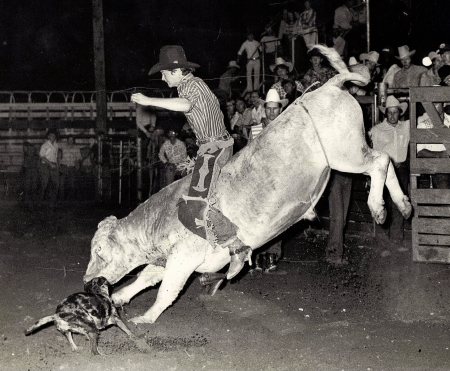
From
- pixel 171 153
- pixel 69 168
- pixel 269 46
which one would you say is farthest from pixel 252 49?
pixel 69 168

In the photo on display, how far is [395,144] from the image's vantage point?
30.7 feet

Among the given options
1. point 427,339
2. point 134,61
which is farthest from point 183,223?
point 134,61

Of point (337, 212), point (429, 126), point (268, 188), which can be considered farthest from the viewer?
point (429, 126)

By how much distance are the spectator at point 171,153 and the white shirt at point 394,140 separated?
5.95 meters

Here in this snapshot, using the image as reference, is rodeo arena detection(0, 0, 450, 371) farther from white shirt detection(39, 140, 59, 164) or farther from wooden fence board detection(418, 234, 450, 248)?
white shirt detection(39, 140, 59, 164)

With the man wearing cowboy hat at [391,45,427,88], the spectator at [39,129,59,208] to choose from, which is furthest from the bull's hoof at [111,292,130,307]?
the spectator at [39,129,59,208]

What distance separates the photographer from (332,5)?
15.7 meters

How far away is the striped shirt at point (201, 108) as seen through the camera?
555cm

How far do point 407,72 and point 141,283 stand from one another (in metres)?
7.23

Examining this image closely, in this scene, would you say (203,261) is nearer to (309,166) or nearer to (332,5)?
(309,166)

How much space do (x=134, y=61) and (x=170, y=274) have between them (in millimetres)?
25089

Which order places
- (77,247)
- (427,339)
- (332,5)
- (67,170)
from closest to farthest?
(427,339) → (77,247) → (332,5) → (67,170)

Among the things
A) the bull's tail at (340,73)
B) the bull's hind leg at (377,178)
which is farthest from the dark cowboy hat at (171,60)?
the bull's hind leg at (377,178)

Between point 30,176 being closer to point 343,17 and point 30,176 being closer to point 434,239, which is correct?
point 343,17
